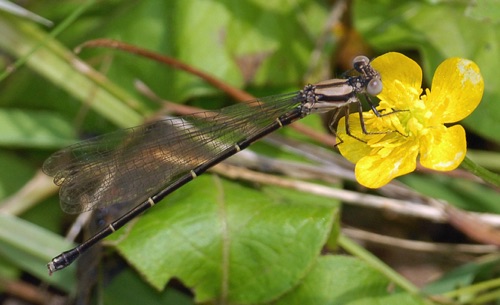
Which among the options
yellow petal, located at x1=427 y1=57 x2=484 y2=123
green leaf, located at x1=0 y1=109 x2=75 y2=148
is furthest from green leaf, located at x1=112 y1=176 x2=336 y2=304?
green leaf, located at x1=0 y1=109 x2=75 y2=148

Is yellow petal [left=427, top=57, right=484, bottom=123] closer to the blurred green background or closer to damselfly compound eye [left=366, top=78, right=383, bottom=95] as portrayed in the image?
damselfly compound eye [left=366, top=78, right=383, bottom=95]

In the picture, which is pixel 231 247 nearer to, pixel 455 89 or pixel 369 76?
pixel 369 76

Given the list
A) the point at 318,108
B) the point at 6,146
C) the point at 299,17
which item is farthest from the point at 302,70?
the point at 6,146

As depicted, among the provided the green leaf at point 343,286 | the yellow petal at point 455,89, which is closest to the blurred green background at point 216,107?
the green leaf at point 343,286

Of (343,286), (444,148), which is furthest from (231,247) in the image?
(444,148)

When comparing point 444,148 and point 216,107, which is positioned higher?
point 216,107

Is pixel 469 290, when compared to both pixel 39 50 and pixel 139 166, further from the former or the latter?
pixel 39 50
